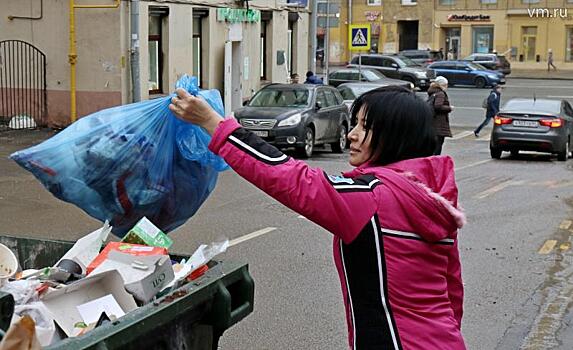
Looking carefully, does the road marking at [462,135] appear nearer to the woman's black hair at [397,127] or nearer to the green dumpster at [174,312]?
the green dumpster at [174,312]

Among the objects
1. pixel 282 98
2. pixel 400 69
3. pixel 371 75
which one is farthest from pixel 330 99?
pixel 400 69

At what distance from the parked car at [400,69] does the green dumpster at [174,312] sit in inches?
1503

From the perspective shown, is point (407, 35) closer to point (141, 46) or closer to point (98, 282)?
point (141, 46)

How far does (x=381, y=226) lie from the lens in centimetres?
280

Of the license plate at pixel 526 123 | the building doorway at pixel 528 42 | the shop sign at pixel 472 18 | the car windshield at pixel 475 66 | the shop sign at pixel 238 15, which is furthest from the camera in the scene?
the shop sign at pixel 472 18

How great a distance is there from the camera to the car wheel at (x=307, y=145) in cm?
1911

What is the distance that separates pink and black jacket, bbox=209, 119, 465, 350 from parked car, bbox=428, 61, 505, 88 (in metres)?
42.2

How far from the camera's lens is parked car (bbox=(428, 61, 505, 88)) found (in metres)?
44.2

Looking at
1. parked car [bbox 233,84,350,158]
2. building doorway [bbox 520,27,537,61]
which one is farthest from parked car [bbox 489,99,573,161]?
building doorway [bbox 520,27,537,61]

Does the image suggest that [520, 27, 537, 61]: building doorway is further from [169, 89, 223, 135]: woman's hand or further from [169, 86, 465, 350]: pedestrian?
[169, 89, 223, 135]: woman's hand

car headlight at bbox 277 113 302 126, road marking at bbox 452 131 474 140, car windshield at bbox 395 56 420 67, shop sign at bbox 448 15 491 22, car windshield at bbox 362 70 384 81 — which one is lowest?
road marking at bbox 452 131 474 140

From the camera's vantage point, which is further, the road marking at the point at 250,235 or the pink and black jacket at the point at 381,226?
the road marking at the point at 250,235

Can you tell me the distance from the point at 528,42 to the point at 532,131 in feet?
135

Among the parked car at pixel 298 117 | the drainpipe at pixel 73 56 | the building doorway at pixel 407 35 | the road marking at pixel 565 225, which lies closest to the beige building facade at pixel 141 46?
the drainpipe at pixel 73 56
